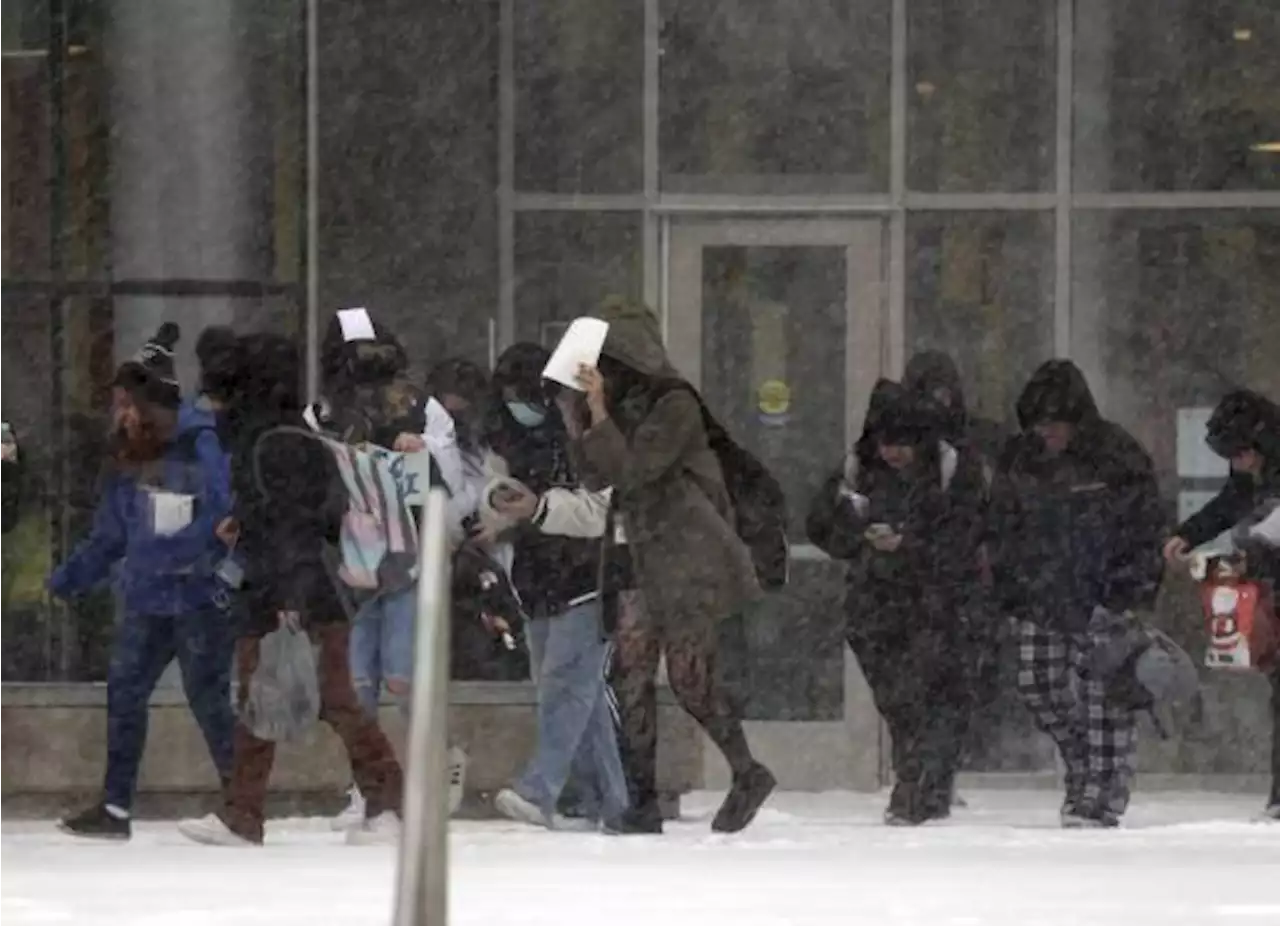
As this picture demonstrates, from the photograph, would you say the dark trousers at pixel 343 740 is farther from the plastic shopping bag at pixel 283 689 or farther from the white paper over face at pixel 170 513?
the white paper over face at pixel 170 513

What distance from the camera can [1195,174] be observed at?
1496 centimetres

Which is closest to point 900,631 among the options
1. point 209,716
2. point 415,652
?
point 209,716

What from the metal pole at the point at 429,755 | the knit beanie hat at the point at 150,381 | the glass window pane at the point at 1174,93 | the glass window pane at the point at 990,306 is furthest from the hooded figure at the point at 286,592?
the glass window pane at the point at 1174,93

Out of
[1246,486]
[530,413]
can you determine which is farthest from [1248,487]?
[530,413]

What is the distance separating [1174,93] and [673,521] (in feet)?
16.5

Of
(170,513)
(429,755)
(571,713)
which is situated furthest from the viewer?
(571,713)

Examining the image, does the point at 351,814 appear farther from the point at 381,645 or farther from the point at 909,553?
the point at 909,553

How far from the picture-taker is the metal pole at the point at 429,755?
247 inches

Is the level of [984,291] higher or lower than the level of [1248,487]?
higher

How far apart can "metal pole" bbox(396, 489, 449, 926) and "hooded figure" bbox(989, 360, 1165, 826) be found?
5.29m

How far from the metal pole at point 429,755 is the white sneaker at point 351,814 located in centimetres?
462

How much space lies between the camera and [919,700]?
484 inches

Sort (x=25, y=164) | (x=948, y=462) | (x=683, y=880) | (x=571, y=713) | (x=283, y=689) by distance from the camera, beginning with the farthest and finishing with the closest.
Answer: (x=25, y=164)
(x=948, y=462)
(x=571, y=713)
(x=283, y=689)
(x=683, y=880)

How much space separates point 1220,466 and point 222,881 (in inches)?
289
